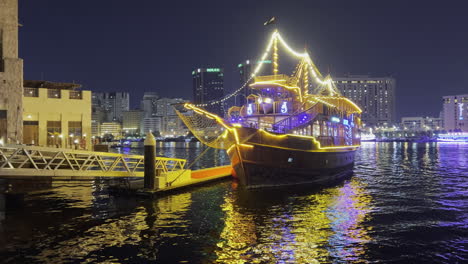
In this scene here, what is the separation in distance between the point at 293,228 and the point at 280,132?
46.0ft

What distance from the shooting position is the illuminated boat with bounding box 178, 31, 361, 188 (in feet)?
95.0

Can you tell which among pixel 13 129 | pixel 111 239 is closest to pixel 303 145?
pixel 111 239

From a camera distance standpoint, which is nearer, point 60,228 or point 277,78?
point 60,228

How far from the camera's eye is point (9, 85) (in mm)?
35312

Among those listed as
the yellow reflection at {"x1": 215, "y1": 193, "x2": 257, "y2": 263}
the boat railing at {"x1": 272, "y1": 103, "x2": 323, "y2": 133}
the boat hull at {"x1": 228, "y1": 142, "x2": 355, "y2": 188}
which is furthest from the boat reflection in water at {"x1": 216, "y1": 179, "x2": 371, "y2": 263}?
the boat railing at {"x1": 272, "y1": 103, "x2": 323, "y2": 133}

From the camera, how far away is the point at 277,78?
1400 inches

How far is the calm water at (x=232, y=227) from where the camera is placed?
14.0 metres

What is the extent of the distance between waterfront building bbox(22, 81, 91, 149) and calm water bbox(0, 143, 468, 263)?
1655 cm

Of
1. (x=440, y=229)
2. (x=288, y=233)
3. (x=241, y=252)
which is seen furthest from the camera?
(x=440, y=229)

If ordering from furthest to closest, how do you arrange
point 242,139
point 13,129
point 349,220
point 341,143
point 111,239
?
point 341,143, point 13,129, point 242,139, point 349,220, point 111,239

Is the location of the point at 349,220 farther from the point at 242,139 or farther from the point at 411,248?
the point at 242,139

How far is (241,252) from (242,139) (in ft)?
47.9

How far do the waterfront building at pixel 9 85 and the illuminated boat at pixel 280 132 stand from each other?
1594cm

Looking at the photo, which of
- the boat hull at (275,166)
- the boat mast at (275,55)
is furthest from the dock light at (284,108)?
the boat hull at (275,166)
